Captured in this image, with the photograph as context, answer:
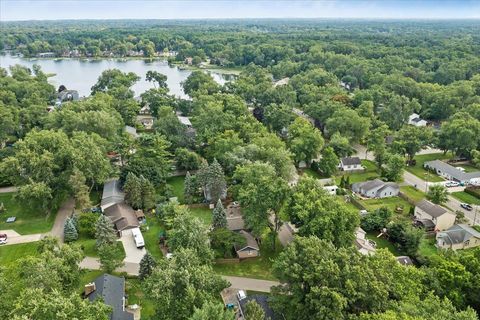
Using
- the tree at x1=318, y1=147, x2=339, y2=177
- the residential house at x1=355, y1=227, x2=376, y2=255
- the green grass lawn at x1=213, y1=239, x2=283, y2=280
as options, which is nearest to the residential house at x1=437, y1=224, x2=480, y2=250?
the residential house at x1=355, y1=227, x2=376, y2=255

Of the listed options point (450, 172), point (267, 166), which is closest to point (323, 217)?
point (267, 166)

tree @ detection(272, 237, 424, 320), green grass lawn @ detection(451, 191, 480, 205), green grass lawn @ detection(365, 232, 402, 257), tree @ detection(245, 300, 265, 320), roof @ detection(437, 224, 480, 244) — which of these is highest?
tree @ detection(272, 237, 424, 320)

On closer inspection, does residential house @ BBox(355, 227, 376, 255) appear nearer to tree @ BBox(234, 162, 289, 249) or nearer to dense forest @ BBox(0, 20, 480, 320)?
dense forest @ BBox(0, 20, 480, 320)

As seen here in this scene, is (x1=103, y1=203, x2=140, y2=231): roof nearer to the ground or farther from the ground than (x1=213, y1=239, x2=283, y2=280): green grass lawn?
farther from the ground

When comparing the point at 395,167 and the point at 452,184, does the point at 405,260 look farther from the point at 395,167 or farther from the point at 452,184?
the point at 452,184

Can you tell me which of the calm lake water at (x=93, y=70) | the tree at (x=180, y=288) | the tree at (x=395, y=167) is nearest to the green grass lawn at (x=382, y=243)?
the tree at (x=395, y=167)

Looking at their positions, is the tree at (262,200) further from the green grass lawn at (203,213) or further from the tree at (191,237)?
the green grass lawn at (203,213)

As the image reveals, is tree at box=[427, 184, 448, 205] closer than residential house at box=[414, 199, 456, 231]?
No
